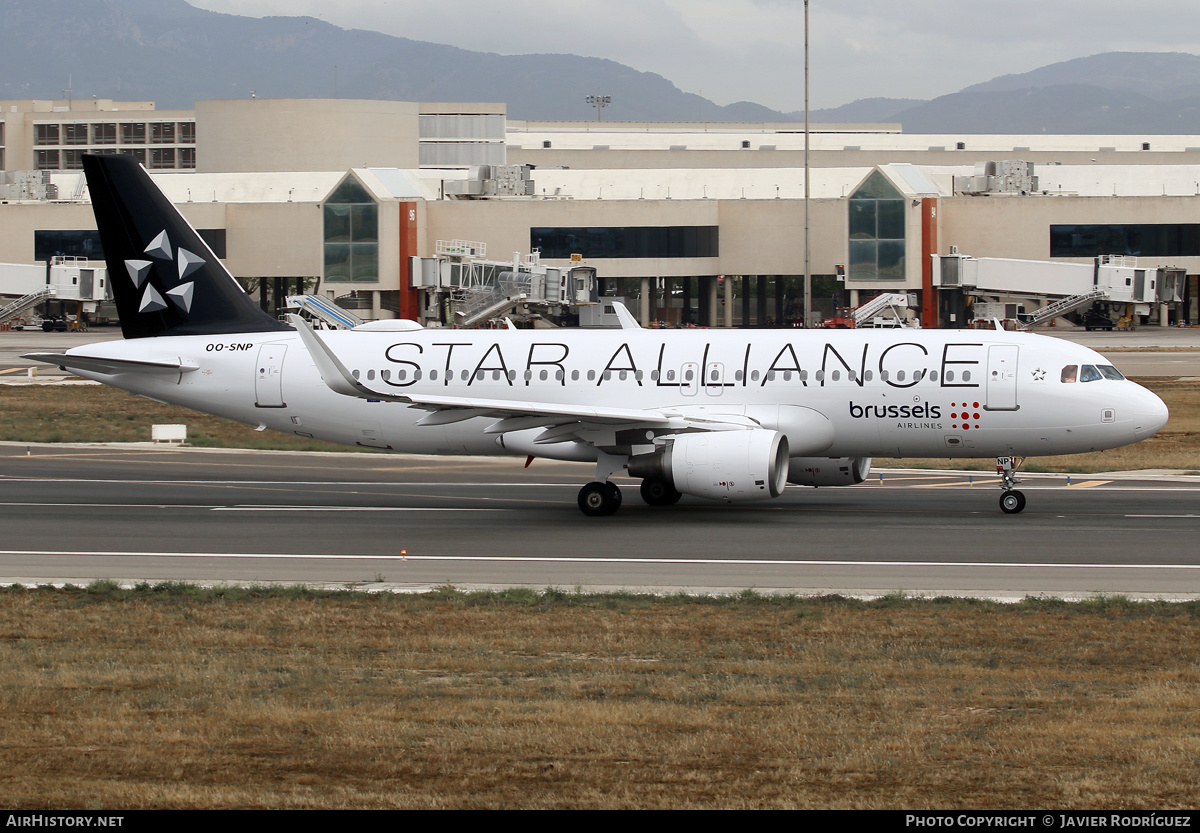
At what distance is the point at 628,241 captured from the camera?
10350 centimetres

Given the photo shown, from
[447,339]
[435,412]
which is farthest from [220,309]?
[435,412]

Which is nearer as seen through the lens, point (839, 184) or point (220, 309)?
point (220, 309)

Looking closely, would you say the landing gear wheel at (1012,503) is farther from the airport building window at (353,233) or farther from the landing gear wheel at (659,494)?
the airport building window at (353,233)

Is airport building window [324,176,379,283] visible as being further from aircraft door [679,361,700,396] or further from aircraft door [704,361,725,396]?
aircraft door [704,361,725,396]

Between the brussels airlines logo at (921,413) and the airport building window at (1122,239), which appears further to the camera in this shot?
the airport building window at (1122,239)

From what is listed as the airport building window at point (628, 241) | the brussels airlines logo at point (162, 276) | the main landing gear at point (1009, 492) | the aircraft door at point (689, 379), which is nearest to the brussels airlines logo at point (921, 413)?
the main landing gear at point (1009, 492)

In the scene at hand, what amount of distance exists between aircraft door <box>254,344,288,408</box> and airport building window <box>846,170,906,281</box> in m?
71.5

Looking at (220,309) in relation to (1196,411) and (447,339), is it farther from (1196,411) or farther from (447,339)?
(1196,411)

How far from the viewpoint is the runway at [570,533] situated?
909 inches

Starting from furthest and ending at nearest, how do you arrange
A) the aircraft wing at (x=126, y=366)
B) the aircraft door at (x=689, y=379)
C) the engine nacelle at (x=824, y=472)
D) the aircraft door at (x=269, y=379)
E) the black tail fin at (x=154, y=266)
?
1. the black tail fin at (x=154, y=266)
2. the aircraft door at (x=269, y=379)
3. the aircraft wing at (x=126, y=366)
4. the engine nacelle at (x=824, y=472)
5. the aircraft door at (x=689, y=379)

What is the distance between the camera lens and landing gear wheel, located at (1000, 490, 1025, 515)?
2988 cm

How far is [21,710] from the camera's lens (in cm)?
→ 1371

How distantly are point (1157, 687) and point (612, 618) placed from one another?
7.25 m

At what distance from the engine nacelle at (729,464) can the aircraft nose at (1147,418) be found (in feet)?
24.4
